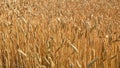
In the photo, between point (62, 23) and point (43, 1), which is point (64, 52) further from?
point (43, 1)

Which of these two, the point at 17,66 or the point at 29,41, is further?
the point at 29,41

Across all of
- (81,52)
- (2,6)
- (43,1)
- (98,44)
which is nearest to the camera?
(81,52)

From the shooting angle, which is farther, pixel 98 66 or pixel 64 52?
pixel 64 52

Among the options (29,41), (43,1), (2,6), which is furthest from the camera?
(43,1)

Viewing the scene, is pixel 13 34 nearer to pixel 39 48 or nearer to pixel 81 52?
pixel 39 48

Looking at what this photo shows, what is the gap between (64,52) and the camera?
142 centimetres

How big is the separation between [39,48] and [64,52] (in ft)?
0.56

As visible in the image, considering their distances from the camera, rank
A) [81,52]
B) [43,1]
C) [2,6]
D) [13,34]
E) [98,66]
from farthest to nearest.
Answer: [43,1], [2,6], [13,34], [81,52], [98,66]

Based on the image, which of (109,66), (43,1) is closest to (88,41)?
(109,66)

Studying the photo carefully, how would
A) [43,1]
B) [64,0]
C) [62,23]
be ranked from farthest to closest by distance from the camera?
1. [64,0]
2. [43,1]
3. [62,23]

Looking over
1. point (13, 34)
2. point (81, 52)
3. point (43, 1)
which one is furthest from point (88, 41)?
point (43, 1)

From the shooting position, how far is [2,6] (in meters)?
3.16

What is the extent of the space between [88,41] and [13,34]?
0.57 meters

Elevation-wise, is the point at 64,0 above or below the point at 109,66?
below
